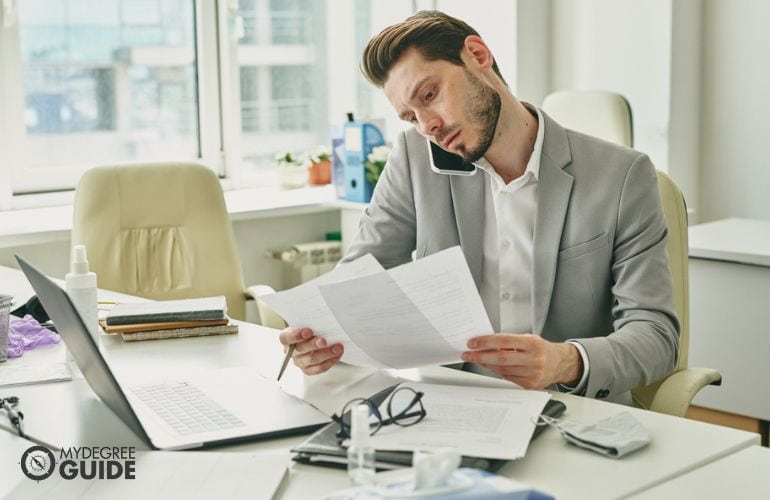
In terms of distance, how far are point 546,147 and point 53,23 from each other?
2.25 metres

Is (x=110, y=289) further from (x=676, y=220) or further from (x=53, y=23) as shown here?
(x=676, y=220)

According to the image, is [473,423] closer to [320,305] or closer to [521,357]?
[521,357]

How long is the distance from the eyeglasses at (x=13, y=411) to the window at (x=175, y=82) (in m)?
1.98

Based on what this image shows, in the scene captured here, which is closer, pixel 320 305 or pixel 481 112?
pixel 320 305

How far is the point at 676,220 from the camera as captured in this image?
194 cm

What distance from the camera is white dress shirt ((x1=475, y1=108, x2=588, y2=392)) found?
1.87m

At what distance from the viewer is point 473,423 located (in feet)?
4.30

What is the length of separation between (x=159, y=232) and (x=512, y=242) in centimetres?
128

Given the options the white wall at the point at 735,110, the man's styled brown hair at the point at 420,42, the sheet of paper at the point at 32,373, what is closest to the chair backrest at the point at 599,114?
the white wall at the point at 735,110

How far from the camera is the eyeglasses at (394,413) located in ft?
4.23

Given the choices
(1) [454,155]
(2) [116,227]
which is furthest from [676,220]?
(2) [116,227]

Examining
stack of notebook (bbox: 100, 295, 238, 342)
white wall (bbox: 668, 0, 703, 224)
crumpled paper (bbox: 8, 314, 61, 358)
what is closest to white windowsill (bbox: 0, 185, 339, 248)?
crumpled paper (bbox: 8, 314, 61, 358)

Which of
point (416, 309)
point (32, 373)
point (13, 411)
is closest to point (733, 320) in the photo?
point (416, 309)

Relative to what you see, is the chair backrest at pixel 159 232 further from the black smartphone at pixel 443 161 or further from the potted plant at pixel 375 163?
the black smartphone at pixel 443 161
